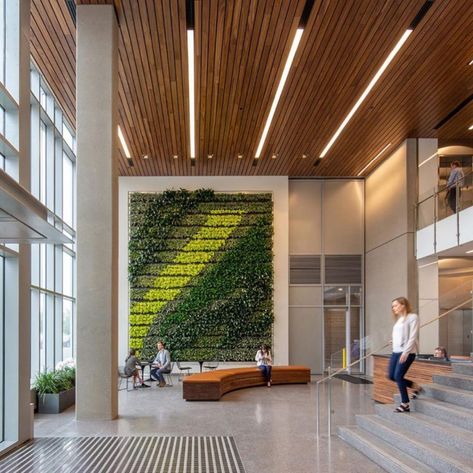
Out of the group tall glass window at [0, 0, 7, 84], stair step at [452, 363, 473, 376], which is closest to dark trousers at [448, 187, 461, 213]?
stair step at [452, 363, 473, 376]

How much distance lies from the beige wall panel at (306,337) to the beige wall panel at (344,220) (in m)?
2.13

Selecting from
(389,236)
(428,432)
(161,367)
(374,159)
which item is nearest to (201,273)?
(161,367)

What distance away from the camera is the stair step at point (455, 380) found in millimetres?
7539

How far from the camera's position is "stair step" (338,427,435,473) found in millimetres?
6141

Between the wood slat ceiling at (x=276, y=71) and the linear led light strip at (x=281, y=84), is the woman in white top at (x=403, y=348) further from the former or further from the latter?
the linear led light strip at (x=281, y=84)

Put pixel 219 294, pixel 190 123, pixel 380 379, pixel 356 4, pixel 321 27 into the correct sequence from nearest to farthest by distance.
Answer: pixel 356 4 → pixel 321 27 → pixel 380 379 → pixel 190 123 → pixel 219 294

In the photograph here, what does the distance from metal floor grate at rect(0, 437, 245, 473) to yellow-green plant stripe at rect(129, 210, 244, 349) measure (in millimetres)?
11182

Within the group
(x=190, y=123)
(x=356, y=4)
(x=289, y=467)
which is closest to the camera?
(x=289, y=467)

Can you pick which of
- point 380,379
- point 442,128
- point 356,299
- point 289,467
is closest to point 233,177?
point 356,299

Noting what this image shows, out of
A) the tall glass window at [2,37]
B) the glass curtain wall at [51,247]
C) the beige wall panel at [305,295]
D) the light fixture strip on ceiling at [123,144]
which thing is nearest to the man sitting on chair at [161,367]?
the glass curtain wall at [51,247]

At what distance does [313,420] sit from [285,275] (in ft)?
32.9

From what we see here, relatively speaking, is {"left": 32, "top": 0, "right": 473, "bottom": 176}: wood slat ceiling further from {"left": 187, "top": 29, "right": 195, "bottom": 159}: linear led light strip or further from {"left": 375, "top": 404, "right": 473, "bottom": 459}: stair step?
{"left": 375, "top": 404, "right": 473, "bottom": 459}: stair step

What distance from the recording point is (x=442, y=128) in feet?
49.8

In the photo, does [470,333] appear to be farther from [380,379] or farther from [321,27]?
[321,27]
